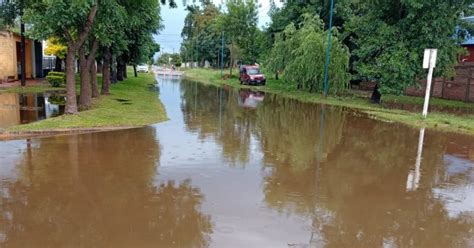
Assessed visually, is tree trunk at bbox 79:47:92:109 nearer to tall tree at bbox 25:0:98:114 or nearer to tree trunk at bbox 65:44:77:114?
tall tree at bbox 25:0:98:114

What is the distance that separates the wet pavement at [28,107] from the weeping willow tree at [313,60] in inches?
598

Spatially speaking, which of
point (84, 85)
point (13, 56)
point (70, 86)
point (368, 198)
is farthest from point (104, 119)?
point (13, 56)

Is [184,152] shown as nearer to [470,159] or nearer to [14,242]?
[14,242]

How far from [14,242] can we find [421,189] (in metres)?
6.90

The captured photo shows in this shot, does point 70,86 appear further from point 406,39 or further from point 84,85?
point 406,39

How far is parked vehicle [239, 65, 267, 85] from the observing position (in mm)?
41719

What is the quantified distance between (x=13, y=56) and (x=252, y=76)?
21.2m

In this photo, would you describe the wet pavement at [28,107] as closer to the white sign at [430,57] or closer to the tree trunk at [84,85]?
the tree trunk at [84,85]

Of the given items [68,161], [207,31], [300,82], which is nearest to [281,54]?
[300,82]

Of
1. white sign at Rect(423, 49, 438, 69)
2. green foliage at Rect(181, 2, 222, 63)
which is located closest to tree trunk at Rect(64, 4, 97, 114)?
white sign at Rect(423, 49, 438, 69)

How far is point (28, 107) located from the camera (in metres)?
17.7

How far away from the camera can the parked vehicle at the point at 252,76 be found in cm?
4172

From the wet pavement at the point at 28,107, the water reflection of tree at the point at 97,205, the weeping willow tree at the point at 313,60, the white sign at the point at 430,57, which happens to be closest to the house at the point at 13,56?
the wet pavement at the point at 28,107

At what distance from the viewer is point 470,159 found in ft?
35.9
